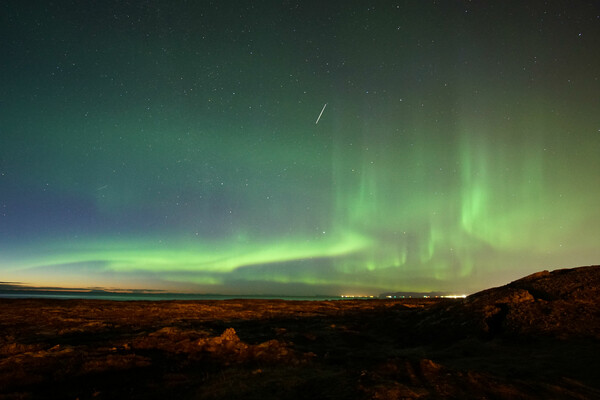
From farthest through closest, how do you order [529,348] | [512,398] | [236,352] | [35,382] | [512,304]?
[512,304], [236,352], [529,348], [35,382], [512,398]

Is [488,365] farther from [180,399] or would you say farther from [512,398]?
[180,399]

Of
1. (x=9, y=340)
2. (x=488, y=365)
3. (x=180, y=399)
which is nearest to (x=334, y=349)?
(x=488, y=365)

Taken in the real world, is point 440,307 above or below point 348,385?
above

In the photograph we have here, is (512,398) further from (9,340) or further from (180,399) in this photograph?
(9,340)

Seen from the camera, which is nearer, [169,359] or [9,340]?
[169,359]

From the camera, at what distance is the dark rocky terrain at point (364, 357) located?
42.9 ft

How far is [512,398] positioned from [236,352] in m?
14.5

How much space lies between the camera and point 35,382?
49.5ft

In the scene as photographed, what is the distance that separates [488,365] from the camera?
16969 millimetres

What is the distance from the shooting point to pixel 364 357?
20172 mm

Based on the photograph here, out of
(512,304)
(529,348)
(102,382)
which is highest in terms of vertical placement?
(512,304)

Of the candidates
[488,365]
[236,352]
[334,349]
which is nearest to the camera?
[488,365]

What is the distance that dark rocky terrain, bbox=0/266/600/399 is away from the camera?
13070 mm

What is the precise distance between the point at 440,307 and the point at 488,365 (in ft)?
51.7
